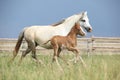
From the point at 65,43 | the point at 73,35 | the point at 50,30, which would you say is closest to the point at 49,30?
the point at 50,30

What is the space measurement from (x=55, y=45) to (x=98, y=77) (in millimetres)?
3600

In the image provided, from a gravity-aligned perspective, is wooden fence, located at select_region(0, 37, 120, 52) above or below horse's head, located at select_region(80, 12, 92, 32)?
below

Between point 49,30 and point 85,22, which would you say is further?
point 85,22

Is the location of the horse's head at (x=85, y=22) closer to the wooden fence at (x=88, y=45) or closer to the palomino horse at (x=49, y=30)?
the palomino horse at (x=49, y=30)

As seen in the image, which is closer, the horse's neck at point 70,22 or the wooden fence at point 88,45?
the horse's neck at point 70,22

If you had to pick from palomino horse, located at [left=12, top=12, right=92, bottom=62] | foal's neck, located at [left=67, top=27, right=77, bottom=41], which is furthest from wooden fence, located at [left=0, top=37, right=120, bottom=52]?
foal's neck, located at [left=67, top=27, right=77, bottom=41]

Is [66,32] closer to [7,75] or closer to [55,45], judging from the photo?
[55,45]

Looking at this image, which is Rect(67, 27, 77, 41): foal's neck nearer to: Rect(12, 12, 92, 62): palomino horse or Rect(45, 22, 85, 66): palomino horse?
Rect(45, 22, 85, 66): palomino horse

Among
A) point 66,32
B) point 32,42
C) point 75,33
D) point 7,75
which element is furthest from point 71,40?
point 7,75

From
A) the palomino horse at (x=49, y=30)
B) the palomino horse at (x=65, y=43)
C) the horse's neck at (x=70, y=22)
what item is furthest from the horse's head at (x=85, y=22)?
the palomino horse at (x=65, y=43)

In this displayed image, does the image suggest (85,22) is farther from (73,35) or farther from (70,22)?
(73,35)

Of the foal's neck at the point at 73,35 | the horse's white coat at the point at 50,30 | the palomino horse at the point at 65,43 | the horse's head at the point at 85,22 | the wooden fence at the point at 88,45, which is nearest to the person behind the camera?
the palomino horse at the point at 65,43

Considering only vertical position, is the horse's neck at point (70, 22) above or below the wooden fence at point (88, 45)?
above

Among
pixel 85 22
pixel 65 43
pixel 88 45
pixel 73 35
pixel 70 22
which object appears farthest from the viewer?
pixel 88 45
